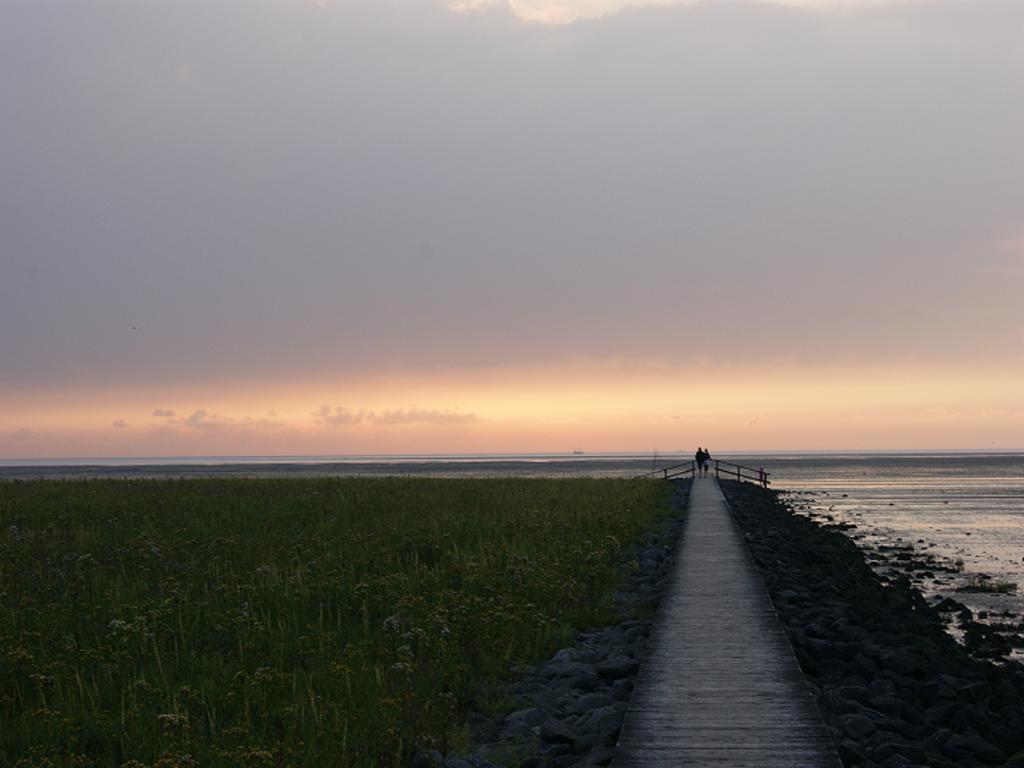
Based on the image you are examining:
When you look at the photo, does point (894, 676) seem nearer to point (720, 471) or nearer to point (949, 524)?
point (949, 524)

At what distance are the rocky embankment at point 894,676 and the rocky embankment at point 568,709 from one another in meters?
2.02

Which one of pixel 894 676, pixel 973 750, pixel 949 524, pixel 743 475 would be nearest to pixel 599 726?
pixel 973 750

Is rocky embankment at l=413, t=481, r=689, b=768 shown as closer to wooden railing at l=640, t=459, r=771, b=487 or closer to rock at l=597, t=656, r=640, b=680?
rock at l=597, t=656, r=640, b=680

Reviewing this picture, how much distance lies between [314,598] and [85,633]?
9.60 feet

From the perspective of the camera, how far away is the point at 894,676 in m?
13.1

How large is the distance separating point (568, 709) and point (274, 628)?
4.41 meters

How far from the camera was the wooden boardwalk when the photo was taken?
27.2 feet

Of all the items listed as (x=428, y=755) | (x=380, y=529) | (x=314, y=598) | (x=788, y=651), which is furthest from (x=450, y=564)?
(x=428, y=755)

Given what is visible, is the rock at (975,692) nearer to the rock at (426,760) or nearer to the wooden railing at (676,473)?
the rock at (426,760)

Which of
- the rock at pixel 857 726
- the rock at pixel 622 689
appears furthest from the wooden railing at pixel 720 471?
the rock at pixel 857 726

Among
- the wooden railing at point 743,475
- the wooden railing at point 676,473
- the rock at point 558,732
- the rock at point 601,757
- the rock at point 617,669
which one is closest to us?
the rock at point 601,757

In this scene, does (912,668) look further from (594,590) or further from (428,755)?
(428,755)

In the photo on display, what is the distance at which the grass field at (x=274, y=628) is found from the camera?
910 cm

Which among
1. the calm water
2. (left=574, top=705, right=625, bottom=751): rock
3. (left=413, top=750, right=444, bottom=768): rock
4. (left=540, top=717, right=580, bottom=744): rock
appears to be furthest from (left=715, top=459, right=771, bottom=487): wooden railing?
(left=413, top=750, right=444, bottom=768): rock
